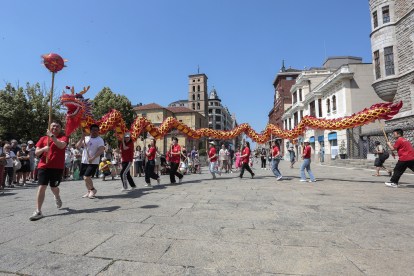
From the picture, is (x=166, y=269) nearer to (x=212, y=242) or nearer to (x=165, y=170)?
(x=212, y=242)

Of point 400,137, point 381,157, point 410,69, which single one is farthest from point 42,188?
point 410,69

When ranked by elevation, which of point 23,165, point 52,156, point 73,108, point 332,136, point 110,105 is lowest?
point 23,165

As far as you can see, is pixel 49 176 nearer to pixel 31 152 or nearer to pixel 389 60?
pixel 31 152

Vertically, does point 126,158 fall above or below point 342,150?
below

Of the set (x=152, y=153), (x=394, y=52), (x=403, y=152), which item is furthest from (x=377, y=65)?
(x=152, y=153)

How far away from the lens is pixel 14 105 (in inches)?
930

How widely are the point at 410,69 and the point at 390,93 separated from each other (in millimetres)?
2247

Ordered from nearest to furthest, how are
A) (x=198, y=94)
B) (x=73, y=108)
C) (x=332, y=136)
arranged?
1. (x=73, y=108)
2. (x=332, y=136)
3. (x=198, y=94)

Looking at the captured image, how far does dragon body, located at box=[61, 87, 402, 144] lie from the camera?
6.00 meters

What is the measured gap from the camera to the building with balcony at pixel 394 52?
1633 cm

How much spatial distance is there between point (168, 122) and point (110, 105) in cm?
2662

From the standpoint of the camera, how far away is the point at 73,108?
19.5 feet

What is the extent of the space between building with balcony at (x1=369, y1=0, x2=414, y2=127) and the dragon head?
1984 cm

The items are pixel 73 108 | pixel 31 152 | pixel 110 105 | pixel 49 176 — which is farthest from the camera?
pixel 110 105
